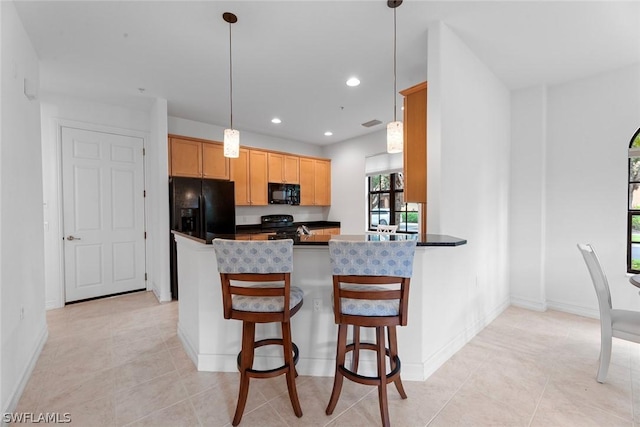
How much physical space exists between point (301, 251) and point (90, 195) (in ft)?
11.4

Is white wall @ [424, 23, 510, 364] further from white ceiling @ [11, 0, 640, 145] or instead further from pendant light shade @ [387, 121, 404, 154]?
pendant light shade @ [387, 121, 404, 154]

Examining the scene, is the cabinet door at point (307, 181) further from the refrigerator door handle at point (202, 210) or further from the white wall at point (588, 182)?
the white wall at point (588, 182)

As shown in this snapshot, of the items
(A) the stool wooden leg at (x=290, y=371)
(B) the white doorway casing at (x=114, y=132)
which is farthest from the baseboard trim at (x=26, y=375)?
(A) the stool wooden leg at (x=290, y=371)

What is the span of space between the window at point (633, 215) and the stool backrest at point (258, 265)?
376cm

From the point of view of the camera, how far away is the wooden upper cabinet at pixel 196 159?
424 cm

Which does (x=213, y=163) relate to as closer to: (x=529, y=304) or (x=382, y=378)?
(x=382, y=378)

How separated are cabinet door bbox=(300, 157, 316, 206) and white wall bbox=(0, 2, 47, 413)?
3.96 meters

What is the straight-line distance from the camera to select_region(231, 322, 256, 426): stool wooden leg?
1.67 m

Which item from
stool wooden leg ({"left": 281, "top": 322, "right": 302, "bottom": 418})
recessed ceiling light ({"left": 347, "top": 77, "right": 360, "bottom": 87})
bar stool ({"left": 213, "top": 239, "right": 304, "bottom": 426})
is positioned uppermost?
recessed ceiling light ({"left": 347, "top": 77, "right": 360, "bottom": 87})

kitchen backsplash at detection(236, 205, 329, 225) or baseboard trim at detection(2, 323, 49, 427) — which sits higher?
kitchen backsplash at detection(236, 205, 329, 225)

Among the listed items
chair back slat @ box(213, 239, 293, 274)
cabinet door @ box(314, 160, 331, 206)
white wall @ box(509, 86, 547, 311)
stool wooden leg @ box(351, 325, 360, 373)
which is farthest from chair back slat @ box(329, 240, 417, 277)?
cabinet door @ box(314, 160, 331, 206)

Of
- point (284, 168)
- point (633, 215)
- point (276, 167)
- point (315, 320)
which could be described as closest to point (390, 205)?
point (284, 168)

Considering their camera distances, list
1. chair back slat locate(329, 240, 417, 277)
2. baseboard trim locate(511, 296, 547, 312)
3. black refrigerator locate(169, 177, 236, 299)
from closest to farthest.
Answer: chair back slat locate(329, 240, 417, 277) < baseboard trim locate(511, 296, 547, 312) < black refrigerator locate(169, 177, 236, 299)

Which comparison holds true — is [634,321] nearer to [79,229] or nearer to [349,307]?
[349,307]
